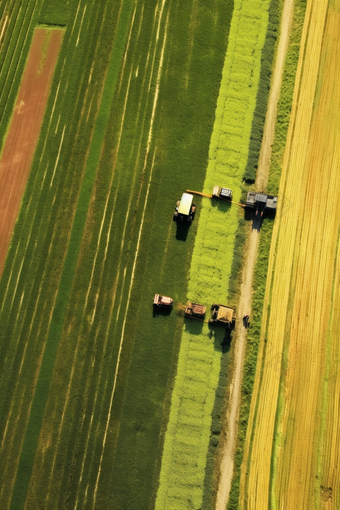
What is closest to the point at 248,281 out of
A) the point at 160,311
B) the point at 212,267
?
the point at 212,267

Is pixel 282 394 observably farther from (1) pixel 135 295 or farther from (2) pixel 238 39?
(2) pixel 238 39

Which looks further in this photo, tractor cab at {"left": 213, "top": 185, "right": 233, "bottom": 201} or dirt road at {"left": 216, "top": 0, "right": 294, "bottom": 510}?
tractor cab at {"left": 213, "top": 185, "right": 233, "bottom": 201}

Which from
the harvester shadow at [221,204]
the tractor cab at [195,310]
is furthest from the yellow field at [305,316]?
the tractor cab at [195,310]

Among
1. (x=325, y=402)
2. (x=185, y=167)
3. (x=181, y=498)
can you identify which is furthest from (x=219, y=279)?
(x=181, y=498)

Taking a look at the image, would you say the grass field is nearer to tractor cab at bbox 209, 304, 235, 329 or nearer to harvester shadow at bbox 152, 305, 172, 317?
harvester shadow at bbox 152, 305, 172, 317

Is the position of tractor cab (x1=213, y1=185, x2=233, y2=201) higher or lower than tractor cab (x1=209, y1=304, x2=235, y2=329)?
higher

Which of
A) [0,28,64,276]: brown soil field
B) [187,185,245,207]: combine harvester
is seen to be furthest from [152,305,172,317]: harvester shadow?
[0,28,64,276]: brown soil field

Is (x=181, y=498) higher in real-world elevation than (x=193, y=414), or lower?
lower
